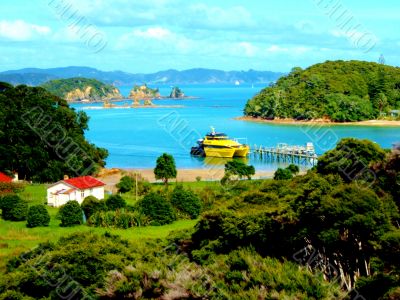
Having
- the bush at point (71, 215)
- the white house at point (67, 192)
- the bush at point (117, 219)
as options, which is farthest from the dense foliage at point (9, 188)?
the bush at point (117, 219)

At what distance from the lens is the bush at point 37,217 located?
2109 cm

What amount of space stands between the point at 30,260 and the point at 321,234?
5.25 m

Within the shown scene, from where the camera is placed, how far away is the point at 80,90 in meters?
158

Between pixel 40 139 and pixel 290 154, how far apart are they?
67.6ft

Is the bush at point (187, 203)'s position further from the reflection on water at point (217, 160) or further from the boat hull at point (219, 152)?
the boat hull at point (219, 152)

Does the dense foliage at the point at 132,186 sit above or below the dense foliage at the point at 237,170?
below

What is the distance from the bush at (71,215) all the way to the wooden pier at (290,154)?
2596cm

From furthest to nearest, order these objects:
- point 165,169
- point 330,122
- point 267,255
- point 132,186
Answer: point 330,122 → point 165,169 → point 132,186 → point 267,255

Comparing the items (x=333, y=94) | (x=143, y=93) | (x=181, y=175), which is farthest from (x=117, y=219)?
(x=143, y=93)

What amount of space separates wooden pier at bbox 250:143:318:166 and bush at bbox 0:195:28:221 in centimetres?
2618

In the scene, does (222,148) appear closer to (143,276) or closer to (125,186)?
(125,186)

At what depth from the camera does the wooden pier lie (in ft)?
152

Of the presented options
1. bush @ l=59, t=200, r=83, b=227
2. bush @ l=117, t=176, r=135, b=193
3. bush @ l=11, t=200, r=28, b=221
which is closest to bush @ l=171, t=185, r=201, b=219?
bush @ l=59, t=200, r=83, b=227

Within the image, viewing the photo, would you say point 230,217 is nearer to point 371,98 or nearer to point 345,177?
point 345,177
